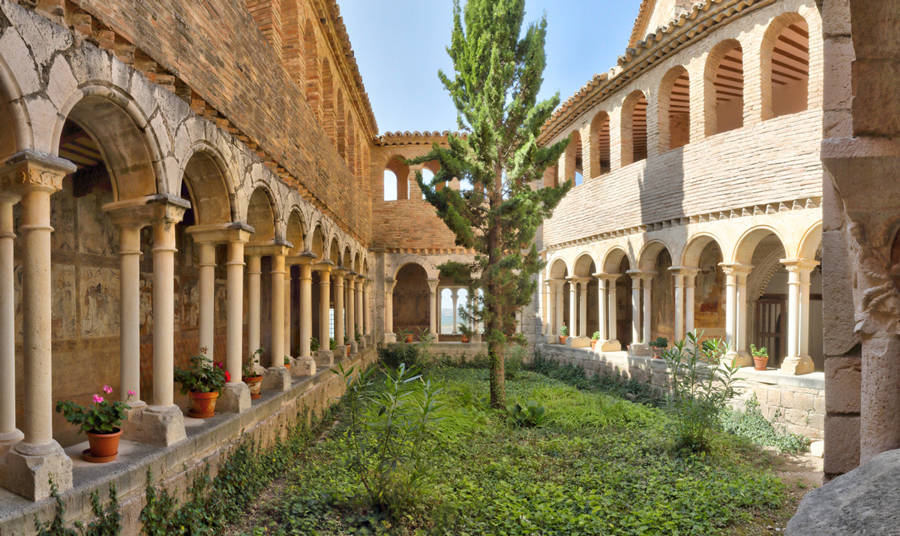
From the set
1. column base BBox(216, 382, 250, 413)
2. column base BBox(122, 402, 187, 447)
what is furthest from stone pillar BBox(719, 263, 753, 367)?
column base BBox(122, 402, 187, 447)

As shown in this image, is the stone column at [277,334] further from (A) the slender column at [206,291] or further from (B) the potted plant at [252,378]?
(A) the slender column at [206,291]

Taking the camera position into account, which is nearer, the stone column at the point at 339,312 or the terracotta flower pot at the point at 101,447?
the terracotta flower pot at the point at 101,447

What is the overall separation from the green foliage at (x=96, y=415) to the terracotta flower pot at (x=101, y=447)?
40 mm

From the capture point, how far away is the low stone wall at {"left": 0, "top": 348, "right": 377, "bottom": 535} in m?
3.40

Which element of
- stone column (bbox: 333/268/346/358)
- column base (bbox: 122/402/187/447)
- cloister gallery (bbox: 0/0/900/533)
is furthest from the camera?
stone column (bbox: 333/268/346/358)

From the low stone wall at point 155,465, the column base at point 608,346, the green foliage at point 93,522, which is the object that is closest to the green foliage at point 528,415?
the low stone wall at point 155,465

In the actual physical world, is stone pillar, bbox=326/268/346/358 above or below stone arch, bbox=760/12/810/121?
below

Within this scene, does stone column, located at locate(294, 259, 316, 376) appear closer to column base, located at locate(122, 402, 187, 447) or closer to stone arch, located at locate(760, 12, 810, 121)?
column base, located at locate(122, 402, 187, 447)

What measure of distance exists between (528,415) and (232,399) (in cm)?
529

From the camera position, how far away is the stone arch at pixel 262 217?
809 cm

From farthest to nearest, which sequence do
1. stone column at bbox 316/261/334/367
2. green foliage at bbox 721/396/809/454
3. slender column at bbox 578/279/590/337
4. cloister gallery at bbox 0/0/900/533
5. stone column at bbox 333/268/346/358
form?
1. slender column at bbox 578/279/590/337
2. stone column at bbox 333/268/346/358
3. stone column at bbox 316/261/334/367
4. green foliage at bbox 721/396/809/454
5. cloister gallery at bbox 0/0/900/533

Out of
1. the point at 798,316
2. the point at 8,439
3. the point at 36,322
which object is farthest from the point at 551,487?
the point at 798,316

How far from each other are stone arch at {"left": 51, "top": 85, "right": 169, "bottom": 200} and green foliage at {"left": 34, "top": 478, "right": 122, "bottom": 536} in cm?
265

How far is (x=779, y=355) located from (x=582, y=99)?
9.22 meters
